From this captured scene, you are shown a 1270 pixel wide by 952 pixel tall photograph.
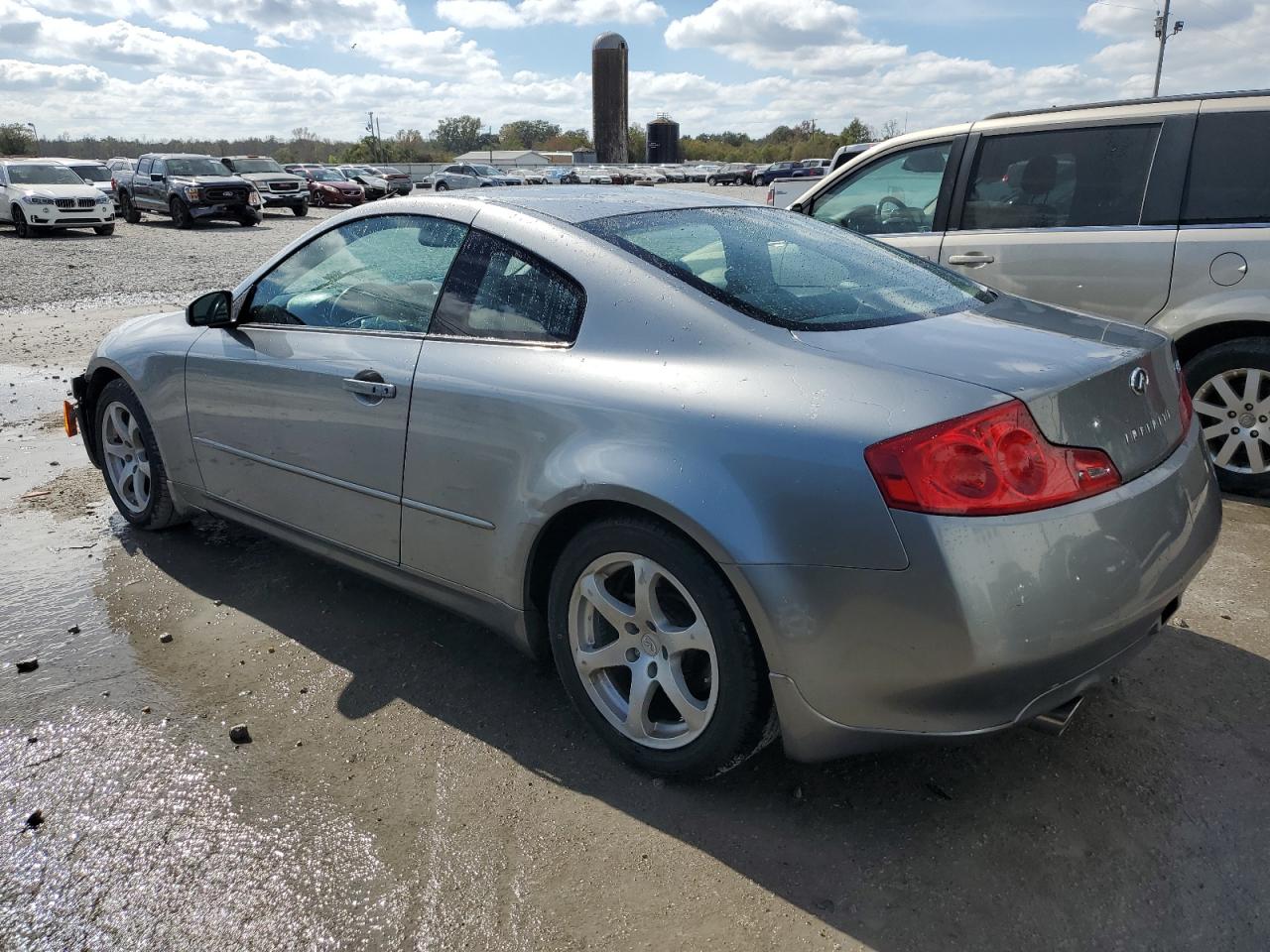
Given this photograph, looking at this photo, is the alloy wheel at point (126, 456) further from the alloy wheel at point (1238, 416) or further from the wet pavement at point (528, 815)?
the alloy wheel at point (1238, 416)

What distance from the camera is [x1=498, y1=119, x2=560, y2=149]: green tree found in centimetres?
12900

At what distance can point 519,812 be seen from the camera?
8.52ft

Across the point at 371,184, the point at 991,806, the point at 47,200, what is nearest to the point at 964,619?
the point at 991,806

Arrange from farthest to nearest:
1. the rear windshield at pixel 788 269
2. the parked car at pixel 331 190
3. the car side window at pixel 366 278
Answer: the parked car at pixel 331 190, the car side window at pixel 366 278, the rear windshield at pixel 788 269

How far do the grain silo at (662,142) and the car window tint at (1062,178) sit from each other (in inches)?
3066

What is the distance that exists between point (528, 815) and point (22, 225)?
2434 centimetres

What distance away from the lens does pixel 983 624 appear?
6.77 ft

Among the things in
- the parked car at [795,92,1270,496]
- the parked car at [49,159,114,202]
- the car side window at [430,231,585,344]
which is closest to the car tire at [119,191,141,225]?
the parked car at [49,159,114,202]

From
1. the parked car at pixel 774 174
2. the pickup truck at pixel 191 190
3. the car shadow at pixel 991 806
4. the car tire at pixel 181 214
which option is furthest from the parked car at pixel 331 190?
the car shadow at pixel 991 806

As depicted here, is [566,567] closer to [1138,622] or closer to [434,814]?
[434,814]

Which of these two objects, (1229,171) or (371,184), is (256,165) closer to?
(371,184)

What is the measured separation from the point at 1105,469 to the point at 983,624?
0.51 metres

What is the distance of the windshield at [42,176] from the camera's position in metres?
22.4

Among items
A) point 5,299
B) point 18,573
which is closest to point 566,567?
point 18,573
